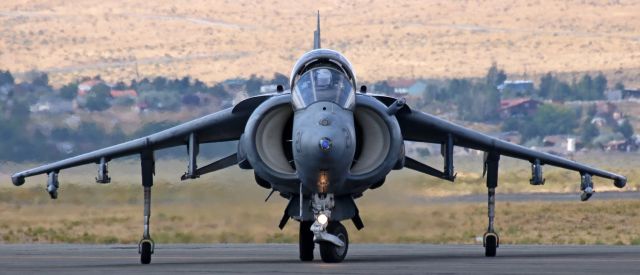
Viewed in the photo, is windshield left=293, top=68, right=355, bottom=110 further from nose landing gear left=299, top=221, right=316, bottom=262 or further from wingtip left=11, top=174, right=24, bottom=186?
wingtip left=11, top=174, right=24, bottom=186

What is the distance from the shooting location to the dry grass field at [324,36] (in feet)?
435

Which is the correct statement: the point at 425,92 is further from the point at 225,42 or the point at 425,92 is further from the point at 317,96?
the point at 317,96

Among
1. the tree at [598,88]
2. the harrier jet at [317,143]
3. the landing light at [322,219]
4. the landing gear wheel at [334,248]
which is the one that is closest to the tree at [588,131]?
the tree at [598,88]

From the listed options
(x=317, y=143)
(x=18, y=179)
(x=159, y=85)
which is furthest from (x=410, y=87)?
(x=317, y=143)

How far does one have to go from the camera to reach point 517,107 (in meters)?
103

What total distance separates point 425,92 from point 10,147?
62.9 metres

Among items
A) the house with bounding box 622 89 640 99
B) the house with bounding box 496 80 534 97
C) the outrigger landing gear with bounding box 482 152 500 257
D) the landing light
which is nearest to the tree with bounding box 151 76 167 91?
the house with bounding box 496 80 534 97

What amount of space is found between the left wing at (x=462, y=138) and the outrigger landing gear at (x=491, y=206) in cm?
28

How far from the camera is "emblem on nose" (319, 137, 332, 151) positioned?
79.4 ft

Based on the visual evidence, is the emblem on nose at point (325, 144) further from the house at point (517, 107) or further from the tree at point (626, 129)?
the tree at point (626, 129)

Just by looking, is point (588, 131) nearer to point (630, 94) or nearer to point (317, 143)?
point (630, 94)

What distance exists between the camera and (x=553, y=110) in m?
104

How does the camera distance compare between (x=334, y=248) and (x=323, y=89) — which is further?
(x=323, y=89)

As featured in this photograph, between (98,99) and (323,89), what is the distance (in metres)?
37.3
